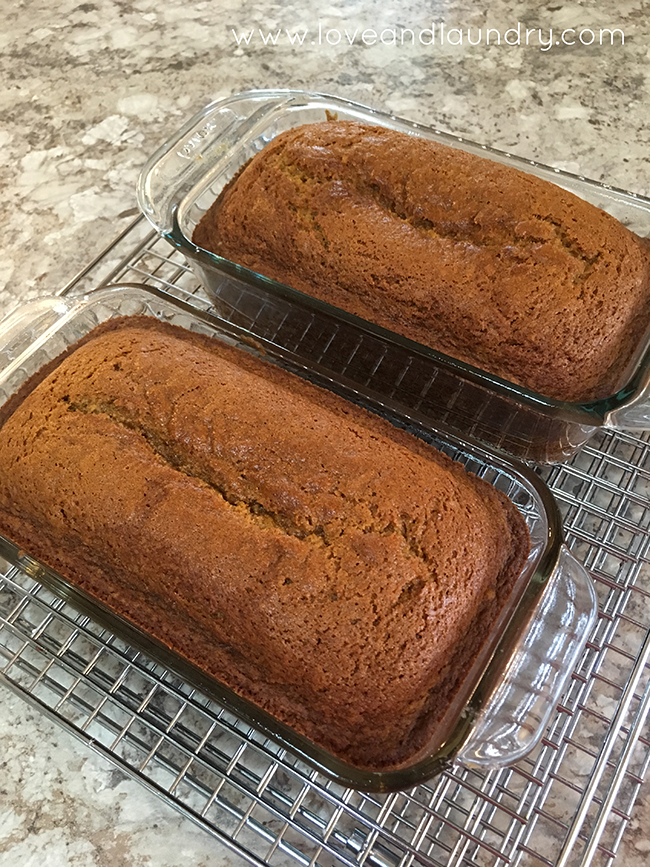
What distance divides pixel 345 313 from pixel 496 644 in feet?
1.92

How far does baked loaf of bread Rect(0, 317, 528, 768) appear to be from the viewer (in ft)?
3.10

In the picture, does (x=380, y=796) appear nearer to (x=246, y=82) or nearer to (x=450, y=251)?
(x=450, y=251)

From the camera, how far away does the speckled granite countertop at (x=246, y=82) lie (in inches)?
67.4

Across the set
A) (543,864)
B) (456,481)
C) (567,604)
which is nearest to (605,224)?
(456,481)

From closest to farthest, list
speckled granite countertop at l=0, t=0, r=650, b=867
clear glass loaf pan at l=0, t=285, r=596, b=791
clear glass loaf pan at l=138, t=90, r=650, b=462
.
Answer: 1. clear glass loaf pan at l=0, t=285, r=596, b=791
2. clear glass loaf pan at l=138, t=90, r=650, b=462
3. speckled granite countertop at l=0, t=0, r=650, b=867

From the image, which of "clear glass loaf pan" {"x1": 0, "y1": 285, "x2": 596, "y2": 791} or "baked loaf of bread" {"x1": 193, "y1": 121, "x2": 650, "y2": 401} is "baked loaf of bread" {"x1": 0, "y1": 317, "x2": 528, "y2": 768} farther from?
"baked loaf of bread" {"x1": 193, "y1": 121, "x2": 650, "y2": 401}

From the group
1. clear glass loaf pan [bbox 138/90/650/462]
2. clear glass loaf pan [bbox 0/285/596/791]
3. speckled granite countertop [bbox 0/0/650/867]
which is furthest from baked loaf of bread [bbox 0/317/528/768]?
A: speckled granite countertop [bbox 0/0/650/867]

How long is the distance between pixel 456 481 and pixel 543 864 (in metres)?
0.52

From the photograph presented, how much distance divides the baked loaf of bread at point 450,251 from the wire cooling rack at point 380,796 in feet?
0.86

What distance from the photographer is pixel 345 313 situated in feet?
4.05

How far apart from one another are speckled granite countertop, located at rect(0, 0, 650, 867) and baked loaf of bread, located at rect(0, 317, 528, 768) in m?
0.64

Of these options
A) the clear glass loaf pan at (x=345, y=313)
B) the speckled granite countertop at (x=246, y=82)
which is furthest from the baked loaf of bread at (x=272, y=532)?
the speckled granite countertop at (x=246, y=82)

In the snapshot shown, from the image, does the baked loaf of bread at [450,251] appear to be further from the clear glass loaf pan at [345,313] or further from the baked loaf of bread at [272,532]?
the baked loaf of bread at [272,532]

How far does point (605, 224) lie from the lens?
4.11ft
